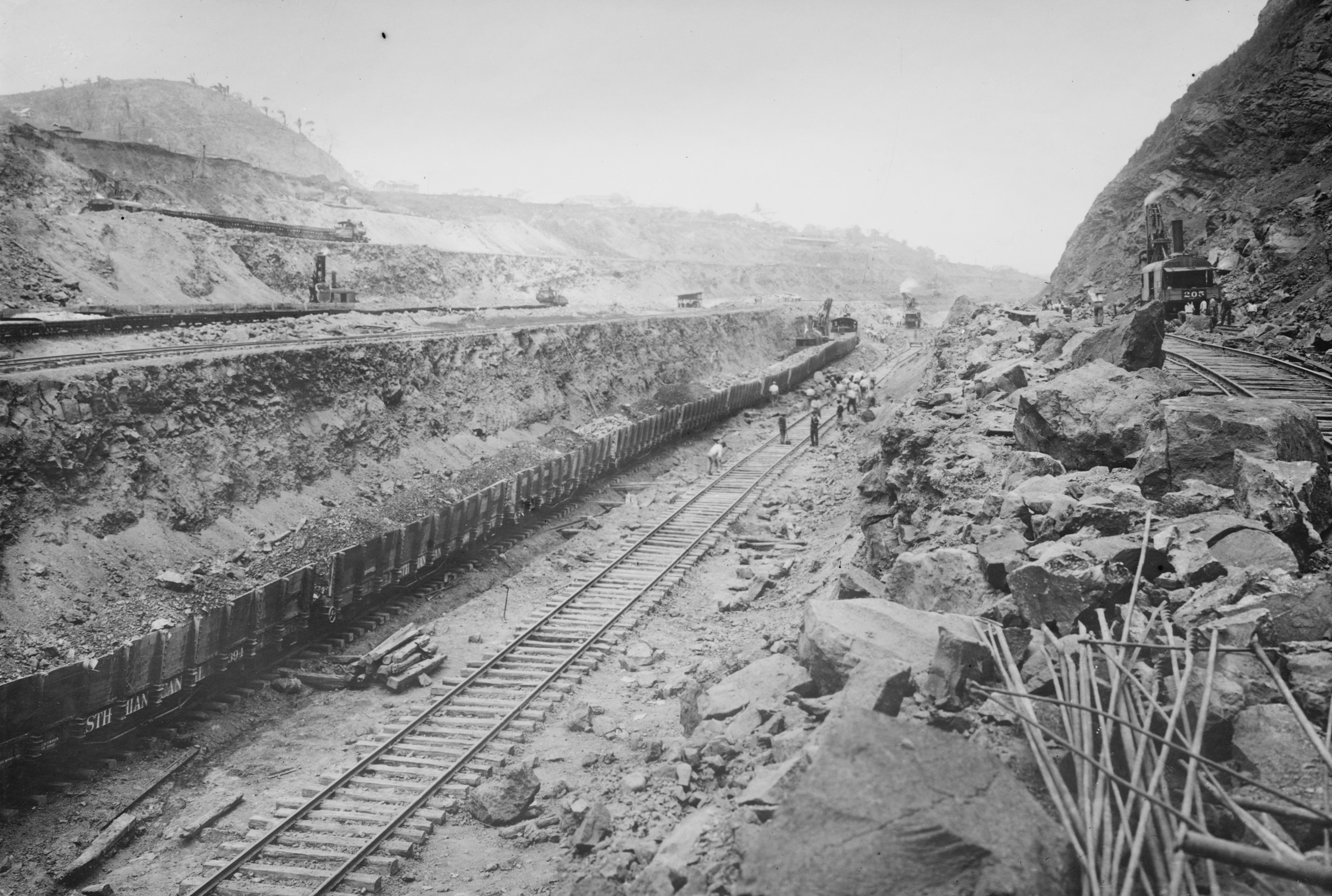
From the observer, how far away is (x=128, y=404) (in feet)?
45.9

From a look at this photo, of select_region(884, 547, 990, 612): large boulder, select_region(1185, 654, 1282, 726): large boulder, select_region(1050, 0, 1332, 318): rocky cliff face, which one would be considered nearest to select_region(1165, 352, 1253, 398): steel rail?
select_region(1050, 0, 1332, 318): rocky cliff face

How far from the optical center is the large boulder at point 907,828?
3354mm

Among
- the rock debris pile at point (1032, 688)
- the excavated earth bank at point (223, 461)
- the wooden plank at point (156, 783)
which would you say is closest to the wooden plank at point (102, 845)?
the wooden plank at point (156, 783)

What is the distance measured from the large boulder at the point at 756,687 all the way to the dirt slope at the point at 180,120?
211 ft

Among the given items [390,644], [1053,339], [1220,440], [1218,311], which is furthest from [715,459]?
[1220,440]

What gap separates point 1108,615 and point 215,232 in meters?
36.2

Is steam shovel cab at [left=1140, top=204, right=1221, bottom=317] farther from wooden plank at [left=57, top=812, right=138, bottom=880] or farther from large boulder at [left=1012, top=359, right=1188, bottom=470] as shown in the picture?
wooden plank at [left=57, top=812, right=138, bottom=880]

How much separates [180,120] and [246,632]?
7753 centimetres

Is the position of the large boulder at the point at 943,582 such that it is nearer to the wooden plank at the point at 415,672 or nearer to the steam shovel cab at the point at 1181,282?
the wooden plank at the point at 415,672

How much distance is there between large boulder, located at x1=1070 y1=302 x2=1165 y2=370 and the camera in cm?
1100

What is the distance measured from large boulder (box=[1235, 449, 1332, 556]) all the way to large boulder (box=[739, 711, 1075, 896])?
13.2 feet

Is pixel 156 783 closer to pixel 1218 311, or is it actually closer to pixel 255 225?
pixel 1218 311

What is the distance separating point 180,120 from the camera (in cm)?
6944

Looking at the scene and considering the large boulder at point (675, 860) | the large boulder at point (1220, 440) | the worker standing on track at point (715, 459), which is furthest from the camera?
the worker standing on track at point (715, 459)
